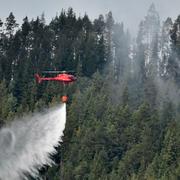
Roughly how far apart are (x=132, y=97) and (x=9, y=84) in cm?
2839

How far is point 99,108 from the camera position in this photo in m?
160

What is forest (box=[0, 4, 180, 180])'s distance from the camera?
13925cm

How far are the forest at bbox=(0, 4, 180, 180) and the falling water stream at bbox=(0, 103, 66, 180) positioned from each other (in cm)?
4535

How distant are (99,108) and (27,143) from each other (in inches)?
3119

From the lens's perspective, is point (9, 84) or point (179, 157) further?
point (9, 84)

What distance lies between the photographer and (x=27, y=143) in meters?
81.2

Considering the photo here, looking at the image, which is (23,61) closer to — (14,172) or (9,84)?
(9,84)

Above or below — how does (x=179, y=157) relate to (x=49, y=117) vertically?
below

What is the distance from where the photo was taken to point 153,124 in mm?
150375

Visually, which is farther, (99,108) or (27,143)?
(99,108)

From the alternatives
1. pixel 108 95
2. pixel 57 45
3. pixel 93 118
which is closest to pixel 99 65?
pixel 57 45

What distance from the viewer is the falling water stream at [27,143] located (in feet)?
253

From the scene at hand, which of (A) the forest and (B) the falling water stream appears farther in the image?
(A) the forest

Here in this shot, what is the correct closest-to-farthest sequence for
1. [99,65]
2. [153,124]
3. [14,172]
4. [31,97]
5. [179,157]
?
[14,172], [179,157], [153,124], [31,97], [99,65]
